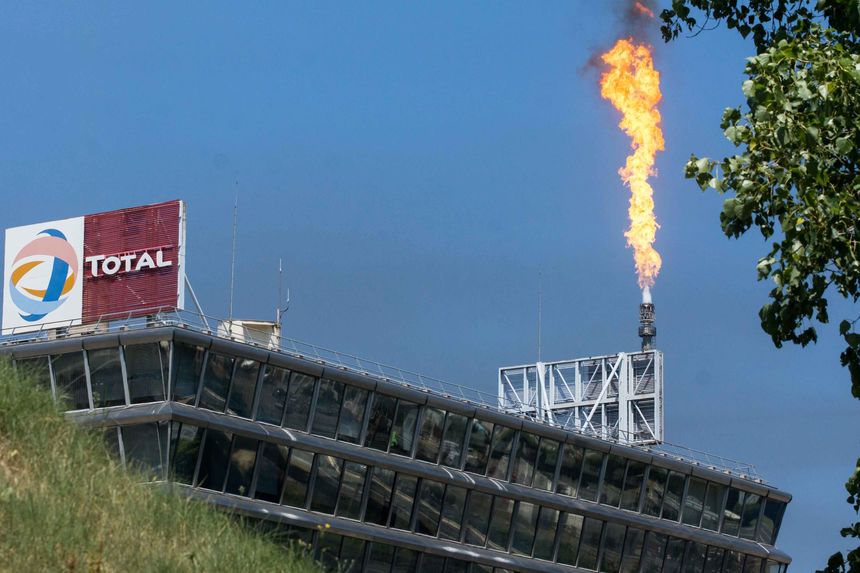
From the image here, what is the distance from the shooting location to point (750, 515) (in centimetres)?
10262

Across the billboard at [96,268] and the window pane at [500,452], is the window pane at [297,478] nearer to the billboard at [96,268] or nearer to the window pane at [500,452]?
the billboard at [96,268]

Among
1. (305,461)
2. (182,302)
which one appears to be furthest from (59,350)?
(305,461)

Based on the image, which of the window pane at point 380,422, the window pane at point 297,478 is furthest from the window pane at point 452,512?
the window pane at point 297,478

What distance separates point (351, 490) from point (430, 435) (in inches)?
234

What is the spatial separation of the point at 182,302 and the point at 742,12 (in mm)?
44040

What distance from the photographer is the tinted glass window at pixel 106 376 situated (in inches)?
3036

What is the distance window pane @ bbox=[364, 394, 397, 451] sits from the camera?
82.8 meters

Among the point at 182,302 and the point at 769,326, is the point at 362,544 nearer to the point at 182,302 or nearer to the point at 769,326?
the point at 182,302

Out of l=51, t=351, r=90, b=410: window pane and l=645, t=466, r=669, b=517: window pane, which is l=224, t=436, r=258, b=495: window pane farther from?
l=645, t=466, r=669, b=517: window pane

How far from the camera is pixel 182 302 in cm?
7738

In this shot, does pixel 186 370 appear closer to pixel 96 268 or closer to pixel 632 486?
pixel 96 268

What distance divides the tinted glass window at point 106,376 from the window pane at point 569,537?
1071 inches

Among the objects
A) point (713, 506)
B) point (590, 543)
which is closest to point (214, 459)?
point (590, 543)

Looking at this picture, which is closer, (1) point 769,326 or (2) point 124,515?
(2) point 124,515
